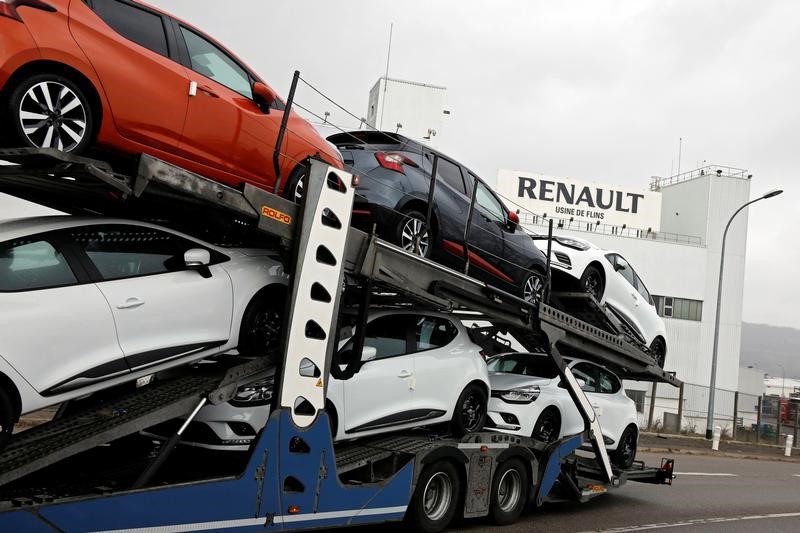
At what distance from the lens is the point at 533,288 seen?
9.55 metres

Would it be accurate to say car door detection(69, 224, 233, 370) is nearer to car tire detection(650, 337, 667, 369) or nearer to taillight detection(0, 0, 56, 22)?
taillight detection(0, 0, 56, 22)

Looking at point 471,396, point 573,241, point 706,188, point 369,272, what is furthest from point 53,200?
point 706,188

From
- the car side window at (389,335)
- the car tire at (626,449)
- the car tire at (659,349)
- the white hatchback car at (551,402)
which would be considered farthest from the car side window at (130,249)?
the car tire at (659,349)

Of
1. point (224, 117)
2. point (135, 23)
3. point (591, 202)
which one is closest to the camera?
point (135, 23)

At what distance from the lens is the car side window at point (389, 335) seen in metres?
7.29

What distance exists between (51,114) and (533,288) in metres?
6.06

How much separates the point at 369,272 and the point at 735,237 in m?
40.3

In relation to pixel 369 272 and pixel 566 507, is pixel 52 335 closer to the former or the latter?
pixel 369 272

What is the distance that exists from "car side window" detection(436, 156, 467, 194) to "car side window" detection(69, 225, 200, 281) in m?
3.45

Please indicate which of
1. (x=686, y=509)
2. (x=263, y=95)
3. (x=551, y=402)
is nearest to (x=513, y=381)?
(x=551, y=402)

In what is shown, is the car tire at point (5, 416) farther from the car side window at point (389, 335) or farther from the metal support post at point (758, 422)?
the metal support post at point (758, 422)

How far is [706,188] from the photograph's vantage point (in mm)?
42656

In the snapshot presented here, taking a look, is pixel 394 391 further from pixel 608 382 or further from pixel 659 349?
pixel 659 349

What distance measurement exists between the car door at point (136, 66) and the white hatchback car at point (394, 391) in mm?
2040
